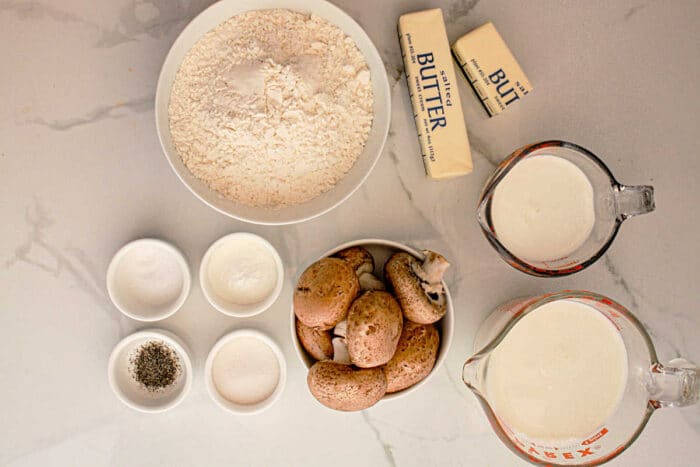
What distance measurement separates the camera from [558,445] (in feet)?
2.87

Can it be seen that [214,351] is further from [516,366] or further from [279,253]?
[516,366]

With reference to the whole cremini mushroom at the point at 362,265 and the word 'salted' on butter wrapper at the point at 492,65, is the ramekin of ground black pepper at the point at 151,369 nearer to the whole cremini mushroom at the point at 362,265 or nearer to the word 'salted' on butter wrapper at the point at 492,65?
the whole cremini mushroom at the point at 362,265

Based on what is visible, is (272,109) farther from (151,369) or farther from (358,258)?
(151,369)

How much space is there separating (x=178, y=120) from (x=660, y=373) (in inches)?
34.3

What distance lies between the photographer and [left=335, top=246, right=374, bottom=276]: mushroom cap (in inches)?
36.2

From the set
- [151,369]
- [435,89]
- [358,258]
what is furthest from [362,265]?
[151,369]

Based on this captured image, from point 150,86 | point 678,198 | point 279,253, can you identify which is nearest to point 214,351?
point 279,253

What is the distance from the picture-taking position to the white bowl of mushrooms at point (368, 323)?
82 cm

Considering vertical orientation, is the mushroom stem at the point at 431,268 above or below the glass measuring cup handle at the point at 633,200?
below

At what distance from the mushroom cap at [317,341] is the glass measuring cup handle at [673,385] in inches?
19.6

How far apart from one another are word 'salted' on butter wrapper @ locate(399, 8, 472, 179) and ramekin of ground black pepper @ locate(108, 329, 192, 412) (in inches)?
22.6


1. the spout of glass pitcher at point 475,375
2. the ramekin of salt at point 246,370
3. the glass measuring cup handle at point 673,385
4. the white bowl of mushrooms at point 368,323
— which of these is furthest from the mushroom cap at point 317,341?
the glass measuring cup handle at point 673,385

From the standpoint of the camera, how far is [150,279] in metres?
1.02

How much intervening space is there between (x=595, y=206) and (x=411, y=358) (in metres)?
0.41
